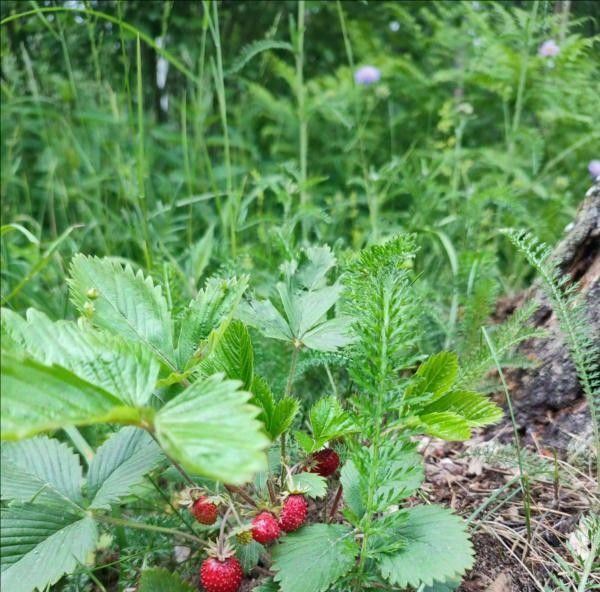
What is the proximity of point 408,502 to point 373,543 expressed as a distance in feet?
0.84

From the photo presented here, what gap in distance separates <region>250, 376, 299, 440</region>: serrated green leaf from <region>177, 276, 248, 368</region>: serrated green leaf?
0.11 metres

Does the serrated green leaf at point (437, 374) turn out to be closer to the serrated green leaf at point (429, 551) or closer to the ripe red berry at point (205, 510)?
the serrated green leaf at point (429, 551)

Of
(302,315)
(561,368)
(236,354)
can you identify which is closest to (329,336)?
(302,315)

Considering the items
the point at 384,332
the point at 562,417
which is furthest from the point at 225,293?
the point at 562,417

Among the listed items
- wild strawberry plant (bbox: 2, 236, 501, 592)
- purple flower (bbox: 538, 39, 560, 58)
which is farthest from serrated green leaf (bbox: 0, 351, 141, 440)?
purple flower (bbox: 538, 39, 560, 58)

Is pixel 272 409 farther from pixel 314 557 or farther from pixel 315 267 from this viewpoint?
pixel 315 267

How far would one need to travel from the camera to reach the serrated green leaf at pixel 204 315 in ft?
2.79

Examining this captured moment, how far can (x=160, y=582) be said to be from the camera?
0.81m

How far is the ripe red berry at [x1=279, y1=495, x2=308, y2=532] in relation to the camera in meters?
0.80

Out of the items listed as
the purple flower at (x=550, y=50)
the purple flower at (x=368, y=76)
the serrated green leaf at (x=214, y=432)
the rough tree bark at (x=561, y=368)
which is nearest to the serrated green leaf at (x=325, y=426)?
the serrated green leaf at (x=214, y=432)

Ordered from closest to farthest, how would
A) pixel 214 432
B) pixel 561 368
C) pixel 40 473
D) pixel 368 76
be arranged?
pixel 214 432 → pixel 40 473 → pixel 561 368 → pixel 368 76

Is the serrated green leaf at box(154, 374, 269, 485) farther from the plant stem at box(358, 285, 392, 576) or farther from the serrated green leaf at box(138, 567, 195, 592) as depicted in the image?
the serrated green leaf at box(138, 567, 195, 592)

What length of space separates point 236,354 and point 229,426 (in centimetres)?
25

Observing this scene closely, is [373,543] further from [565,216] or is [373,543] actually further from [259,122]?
[259,122]
